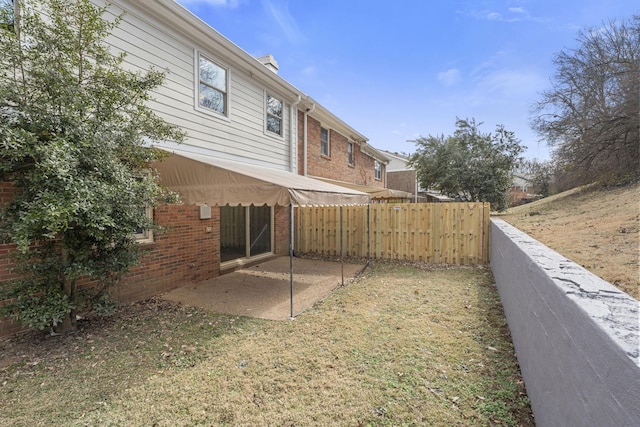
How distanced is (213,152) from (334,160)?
7725 mm

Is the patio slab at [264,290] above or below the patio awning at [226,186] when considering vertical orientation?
below

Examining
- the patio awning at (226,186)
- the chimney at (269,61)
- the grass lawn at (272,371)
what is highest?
the chimney at (269,61)

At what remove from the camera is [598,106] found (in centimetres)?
1595

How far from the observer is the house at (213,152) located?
566cm

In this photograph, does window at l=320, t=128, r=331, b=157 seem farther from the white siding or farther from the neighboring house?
the neighboring house

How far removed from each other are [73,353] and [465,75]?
58.6 feet

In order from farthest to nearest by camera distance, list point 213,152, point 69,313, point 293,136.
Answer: point 293,136 < point 213,152 < point 69,313

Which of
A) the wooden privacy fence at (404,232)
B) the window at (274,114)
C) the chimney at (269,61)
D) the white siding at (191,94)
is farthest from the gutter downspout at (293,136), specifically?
the wooden privacy fence at (404,232)

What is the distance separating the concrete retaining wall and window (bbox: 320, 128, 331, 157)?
1123 centimetres

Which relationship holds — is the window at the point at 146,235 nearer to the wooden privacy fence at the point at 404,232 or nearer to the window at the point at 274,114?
the wooden privacy fence at the point at 404,232

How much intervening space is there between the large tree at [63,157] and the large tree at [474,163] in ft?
64.0

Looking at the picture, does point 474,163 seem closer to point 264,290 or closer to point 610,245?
point 610,245

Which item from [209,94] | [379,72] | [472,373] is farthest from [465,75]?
[472,373]

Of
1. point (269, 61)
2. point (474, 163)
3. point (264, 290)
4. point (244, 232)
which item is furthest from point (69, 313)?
point (474, 163)
